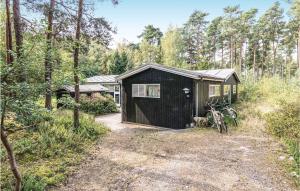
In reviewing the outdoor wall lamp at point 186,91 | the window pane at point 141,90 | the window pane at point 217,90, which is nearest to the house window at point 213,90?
the window pane at point 217,90

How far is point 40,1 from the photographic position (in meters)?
8.59

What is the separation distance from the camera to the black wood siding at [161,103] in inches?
460

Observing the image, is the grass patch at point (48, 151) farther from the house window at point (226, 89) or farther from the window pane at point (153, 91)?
the house window at point (226, 89)

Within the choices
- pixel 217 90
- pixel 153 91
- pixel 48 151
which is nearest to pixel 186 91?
pixel 153 91

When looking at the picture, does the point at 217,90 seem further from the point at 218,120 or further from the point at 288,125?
the point at 288,125

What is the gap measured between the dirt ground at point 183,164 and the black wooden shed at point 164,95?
2365 mm

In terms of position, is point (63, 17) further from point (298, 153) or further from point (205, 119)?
point (298, 153)

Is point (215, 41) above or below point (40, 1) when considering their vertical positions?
above

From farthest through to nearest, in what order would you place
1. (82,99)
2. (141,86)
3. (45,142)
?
(82,99) → (141,86) → (45,142)

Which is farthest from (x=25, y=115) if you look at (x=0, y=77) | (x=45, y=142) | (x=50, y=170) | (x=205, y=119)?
(x=205, y=119)

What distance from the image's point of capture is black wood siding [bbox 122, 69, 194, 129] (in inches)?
460

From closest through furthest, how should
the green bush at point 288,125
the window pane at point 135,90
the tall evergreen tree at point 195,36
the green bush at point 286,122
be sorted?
the green bush at point 288,125, the green bush at point 286,122, the window pane at point 135,90, the tall evergreen tree at point 195,36

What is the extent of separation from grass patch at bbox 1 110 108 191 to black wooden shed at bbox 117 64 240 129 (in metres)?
3.59

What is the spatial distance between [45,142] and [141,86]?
6.51 meters
